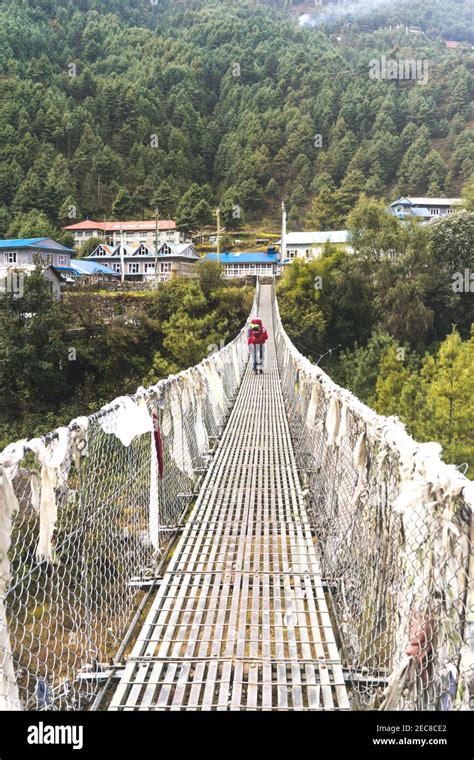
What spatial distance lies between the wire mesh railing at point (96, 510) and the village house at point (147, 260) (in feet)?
79.3

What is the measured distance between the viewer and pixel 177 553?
9.57 ft

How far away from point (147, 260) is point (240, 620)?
29052 millimetres

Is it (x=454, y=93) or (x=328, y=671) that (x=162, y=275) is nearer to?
→ (x=328, y=671)

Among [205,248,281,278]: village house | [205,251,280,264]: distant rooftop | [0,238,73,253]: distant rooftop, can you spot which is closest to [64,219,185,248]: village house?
[205,251,280,264]: distant rooftop

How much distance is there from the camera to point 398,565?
1.83 metres

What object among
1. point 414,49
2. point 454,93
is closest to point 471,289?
point 454,93

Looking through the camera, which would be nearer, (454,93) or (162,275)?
(162,275)

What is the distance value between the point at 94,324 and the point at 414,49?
83987 millimetres

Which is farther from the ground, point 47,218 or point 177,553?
point 47,218

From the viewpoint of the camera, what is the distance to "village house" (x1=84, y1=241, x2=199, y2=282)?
95.1 feet
